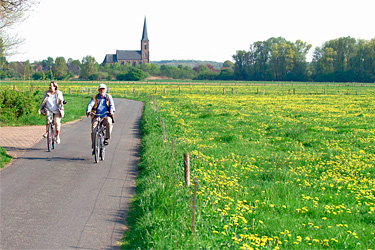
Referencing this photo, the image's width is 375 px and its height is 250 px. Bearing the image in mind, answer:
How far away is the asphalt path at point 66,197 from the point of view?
5.50 m

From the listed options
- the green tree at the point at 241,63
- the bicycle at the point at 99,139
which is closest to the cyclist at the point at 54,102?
the bicycle at the point at 99,139

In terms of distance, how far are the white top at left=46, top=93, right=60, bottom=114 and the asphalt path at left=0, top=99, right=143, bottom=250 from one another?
48.4 inches

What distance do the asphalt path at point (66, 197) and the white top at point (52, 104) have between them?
1.23m

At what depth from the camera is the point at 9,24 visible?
16281mm

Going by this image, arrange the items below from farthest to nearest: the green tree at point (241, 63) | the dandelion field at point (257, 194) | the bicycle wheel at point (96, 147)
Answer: the green tree at point (241, 63) < the bicycle wheel at point (96, 147) < the dandelion field at point (257, 194)

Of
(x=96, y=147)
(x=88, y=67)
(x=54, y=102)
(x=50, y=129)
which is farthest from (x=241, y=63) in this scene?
(x=96, y=147)

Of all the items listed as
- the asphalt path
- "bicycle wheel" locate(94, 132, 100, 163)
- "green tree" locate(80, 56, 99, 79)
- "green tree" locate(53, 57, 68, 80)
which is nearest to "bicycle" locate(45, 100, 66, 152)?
the asphalt path

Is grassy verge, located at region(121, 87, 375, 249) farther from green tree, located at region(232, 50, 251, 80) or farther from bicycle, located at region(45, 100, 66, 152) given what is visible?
green tree, located at region(232, 50, 251, 80)

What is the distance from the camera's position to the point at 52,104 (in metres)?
12.0

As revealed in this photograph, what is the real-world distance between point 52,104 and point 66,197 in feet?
17.8

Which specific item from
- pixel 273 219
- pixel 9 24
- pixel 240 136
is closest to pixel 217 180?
pixel 273 219

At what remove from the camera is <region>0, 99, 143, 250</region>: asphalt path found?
550cm

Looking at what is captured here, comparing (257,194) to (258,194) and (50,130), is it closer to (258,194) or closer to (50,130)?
(258,194)

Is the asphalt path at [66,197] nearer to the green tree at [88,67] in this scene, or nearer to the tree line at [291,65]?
the tree line at [291,65]
